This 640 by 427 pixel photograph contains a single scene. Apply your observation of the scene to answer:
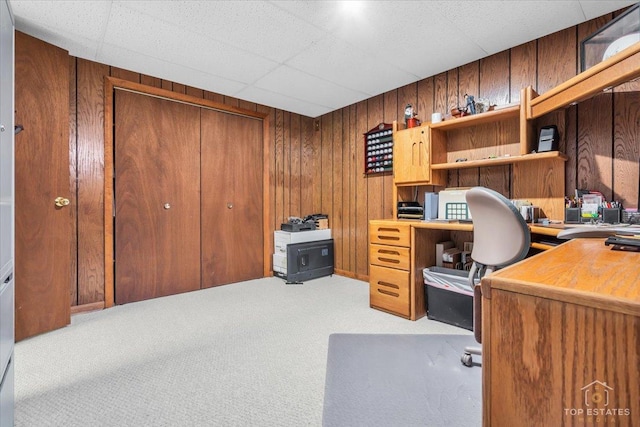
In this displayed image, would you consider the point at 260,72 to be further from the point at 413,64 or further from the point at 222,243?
the point at 222,243

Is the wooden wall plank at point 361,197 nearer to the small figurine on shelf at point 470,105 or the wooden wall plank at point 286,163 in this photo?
the wooden wall plank at point 286,163

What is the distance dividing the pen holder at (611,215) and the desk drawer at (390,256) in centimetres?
130

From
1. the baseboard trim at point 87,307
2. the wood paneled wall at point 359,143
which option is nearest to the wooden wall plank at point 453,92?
the wood paneled wall at point 359,143

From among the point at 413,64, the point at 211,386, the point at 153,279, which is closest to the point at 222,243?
the point at 153,279

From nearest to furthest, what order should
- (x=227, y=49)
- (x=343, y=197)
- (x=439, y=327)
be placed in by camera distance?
(x=439, y=327), (x=227, y=49), (x=343, y=197)

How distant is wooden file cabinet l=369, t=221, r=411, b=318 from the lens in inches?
104

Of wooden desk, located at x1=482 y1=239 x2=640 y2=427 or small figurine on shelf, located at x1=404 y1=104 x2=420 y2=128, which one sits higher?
small figurine on shelf, located at x1=404 y1=104 x2=420 y2=128

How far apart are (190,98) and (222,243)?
5.62 ft

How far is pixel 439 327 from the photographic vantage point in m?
2.45

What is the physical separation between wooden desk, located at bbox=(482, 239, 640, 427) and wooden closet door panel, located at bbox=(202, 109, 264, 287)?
3.39 m

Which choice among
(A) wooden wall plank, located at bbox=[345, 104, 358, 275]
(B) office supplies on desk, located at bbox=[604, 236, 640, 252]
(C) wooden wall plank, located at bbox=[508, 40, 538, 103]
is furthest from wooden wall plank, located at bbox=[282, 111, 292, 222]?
(B) office supplies on desk, located at bbox=[604, 236, 640, 252]

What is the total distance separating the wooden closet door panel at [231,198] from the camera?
365 cm

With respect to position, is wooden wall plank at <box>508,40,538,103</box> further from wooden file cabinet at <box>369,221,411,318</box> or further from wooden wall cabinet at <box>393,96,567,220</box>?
wooden file cabinet at <box>369,221,411,318</box>

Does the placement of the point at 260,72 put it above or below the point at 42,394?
above
